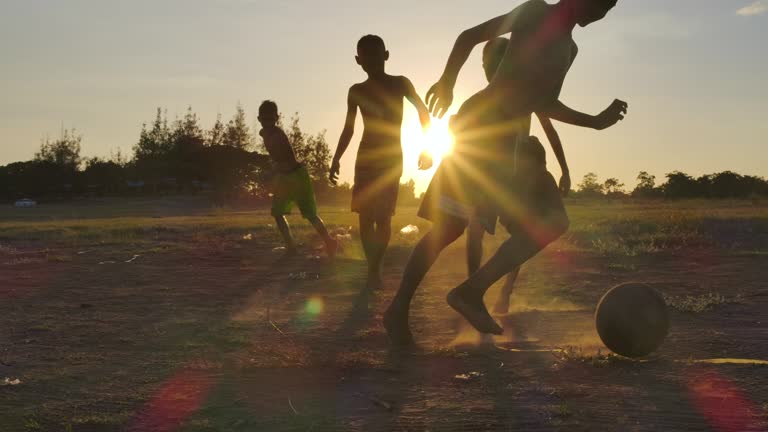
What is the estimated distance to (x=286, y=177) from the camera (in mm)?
9773

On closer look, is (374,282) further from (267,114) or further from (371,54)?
(267,114)

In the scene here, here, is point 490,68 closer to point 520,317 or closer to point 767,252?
point 520,317

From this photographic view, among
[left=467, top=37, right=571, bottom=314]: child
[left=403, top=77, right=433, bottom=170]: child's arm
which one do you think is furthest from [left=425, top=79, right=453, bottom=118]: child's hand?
[left=403, top=77, right=433, bottom=170]: child's arm

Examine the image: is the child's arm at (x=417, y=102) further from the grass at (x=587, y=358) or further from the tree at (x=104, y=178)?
Result: the tree at (x=104, y=178)

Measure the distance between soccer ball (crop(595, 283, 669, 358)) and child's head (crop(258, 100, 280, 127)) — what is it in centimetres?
643

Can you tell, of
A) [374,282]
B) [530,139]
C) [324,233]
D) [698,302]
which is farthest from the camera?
[324,233]

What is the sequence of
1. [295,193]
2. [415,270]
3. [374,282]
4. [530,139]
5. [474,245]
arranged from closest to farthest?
[415,270]
[530,139]
[474,245]
[374,282]
[295,193]

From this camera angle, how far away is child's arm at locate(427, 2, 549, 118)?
4.02 m

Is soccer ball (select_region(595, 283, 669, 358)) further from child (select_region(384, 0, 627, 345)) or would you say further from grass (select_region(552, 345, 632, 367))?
child (select_region(384, 0, 627, 345))

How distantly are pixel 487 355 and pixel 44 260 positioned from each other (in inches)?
305

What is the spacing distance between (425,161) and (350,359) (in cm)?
136

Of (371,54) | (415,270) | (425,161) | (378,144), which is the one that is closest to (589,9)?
(425,161)

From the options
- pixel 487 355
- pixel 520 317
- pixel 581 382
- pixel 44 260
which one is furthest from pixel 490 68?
pixel 44 260

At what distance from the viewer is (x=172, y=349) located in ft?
14.6
